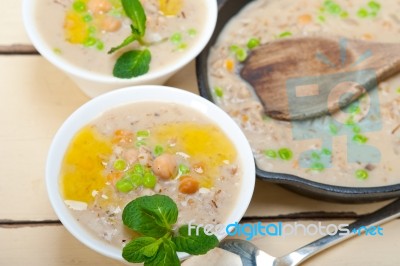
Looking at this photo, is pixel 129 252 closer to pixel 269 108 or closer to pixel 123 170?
pixel 123 170

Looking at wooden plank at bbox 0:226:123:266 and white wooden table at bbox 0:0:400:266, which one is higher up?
white wooden table at bbox 0:0:400:266

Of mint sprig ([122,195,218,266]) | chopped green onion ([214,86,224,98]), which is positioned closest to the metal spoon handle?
mint sprig ([122,195,218,266])

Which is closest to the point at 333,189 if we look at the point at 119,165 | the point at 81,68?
the point at 119,165

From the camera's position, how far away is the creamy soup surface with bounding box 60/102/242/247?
1.47m

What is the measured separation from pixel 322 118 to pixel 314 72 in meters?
0.16

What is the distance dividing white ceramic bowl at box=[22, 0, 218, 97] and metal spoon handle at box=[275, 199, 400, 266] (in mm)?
625

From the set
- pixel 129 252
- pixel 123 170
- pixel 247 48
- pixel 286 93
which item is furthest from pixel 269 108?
pixel 129 252

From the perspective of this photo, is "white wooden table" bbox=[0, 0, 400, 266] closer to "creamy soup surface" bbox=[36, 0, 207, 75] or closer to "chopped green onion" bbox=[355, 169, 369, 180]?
"chopped green onion" bbox=[355, 169, 369, 180]

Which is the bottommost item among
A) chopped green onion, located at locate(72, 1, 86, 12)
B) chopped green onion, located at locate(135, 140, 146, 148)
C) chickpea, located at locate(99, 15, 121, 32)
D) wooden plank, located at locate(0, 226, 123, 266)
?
wooden plank, located at locate(0, 226, 123, 266)

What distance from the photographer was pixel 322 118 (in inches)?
73.7

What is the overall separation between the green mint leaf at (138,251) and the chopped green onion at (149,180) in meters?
0.17

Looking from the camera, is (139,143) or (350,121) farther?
(350,121)

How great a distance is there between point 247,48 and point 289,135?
36 centimetres

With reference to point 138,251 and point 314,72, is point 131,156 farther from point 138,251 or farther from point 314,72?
point 314,72
